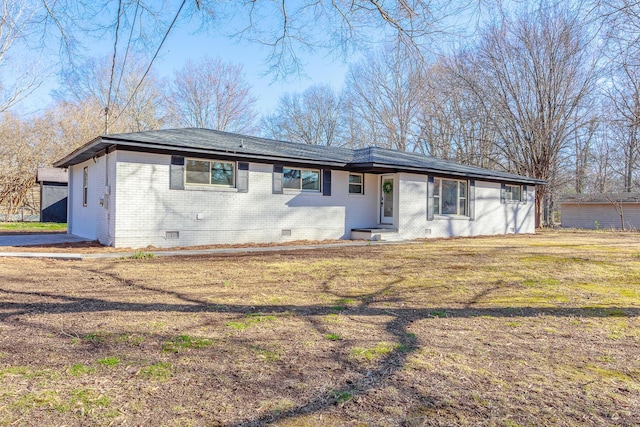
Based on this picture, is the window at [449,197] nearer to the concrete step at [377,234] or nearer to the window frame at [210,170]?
the concrete step at [377,234]

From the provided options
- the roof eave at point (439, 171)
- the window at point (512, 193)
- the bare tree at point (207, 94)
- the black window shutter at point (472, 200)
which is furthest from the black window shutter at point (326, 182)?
the bare tree at point (207, 94)

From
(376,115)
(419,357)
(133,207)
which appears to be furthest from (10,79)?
(376,115)

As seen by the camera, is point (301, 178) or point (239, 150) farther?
point (301, 178)

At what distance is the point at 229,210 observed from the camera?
12352 mm

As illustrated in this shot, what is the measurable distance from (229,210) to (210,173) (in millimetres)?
1214

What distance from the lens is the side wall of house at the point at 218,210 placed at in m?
10.9

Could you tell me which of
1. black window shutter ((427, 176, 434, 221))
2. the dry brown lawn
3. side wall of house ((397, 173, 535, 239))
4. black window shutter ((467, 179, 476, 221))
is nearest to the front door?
side wall of house ((397, 173, 535, 239))

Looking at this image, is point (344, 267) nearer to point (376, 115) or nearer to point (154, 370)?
point (154, 370)

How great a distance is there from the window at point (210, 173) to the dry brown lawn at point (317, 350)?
5136mm

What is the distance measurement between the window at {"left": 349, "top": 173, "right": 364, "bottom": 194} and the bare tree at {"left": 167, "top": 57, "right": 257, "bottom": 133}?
64.0 ft

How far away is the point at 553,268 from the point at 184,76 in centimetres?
2979

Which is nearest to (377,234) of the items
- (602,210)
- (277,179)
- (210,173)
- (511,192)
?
(277,179)

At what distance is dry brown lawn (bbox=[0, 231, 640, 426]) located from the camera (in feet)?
8.07

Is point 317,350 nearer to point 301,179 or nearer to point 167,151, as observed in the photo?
point 167,151
